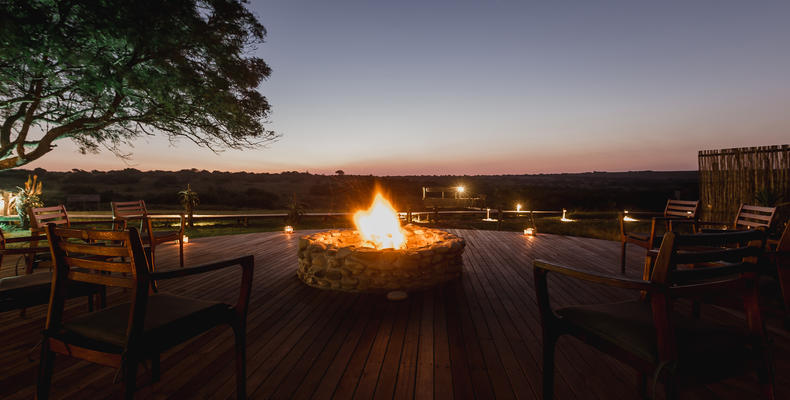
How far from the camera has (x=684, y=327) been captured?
45.9 inches

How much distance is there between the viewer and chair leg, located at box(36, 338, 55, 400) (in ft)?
4.04

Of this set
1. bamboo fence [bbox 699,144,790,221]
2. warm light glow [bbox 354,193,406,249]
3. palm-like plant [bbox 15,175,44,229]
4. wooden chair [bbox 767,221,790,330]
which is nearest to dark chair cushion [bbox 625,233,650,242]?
wooden chair [bbox 767,221,790,330]

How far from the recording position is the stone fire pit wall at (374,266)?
329 centimetres

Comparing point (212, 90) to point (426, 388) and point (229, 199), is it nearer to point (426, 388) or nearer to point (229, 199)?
point (426, 388)

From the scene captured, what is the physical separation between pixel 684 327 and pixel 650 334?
0.65ft

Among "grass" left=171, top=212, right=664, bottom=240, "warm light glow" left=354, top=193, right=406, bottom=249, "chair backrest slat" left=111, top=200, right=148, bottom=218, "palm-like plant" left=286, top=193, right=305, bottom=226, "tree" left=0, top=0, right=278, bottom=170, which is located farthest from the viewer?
"palm-like plant" left=286, top=193, right=305, bottom=226

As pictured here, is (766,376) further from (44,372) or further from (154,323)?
(44,372)

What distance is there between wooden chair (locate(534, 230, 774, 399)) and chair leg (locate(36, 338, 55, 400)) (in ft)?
7.35

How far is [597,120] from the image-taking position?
12.6 metres

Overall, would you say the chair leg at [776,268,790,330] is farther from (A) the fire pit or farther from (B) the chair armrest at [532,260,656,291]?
(A) the fire pit

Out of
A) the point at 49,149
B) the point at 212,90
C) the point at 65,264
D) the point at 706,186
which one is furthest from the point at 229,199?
the point at 706,186

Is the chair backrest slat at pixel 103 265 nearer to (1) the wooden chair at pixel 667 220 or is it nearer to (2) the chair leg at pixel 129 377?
(2) the chair leg at pixel 129 377

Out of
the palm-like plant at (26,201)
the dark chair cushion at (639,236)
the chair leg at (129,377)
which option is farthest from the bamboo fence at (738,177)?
the palm-like plant at (26,201)

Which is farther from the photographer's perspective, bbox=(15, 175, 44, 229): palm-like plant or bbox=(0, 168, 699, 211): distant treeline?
bbox=(0, 168, 699, 211): distant treeline
